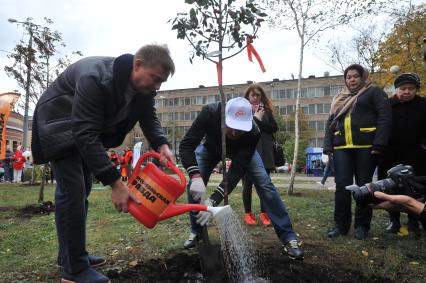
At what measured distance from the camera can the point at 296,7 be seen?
9742 millimetres

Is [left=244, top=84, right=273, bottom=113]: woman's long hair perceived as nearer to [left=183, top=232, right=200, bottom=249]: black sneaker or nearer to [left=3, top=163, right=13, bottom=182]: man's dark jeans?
[left=183, top=232, right=200, bottom=249]: black sneaker

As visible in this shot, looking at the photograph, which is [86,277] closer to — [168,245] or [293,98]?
[168,245]

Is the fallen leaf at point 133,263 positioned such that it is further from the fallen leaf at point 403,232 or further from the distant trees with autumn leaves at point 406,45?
the distant trees with autumn leaves at point 406,45

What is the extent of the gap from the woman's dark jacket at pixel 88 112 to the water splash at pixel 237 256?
3.37 ft

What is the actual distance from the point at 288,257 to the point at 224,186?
2.84ft

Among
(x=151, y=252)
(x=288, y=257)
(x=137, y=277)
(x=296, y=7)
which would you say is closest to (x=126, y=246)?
(x=151, y=252)

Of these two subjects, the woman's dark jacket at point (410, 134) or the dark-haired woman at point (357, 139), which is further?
the woman's dark jacket at point (410, 134)

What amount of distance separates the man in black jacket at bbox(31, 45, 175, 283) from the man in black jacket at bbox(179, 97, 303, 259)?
938 mm

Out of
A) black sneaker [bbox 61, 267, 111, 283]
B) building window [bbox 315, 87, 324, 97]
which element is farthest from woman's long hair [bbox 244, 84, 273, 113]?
building window [bbox 315, 87, 324, 97]

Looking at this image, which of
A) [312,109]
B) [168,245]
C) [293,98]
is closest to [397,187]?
[168,245]

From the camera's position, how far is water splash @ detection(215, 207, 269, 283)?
9.64ft

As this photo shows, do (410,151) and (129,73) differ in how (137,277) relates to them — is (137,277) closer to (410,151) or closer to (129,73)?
(129,73)

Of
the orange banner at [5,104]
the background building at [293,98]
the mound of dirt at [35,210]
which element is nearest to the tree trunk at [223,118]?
the mound of dirt at [35,210]

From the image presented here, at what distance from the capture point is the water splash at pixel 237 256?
294cm
